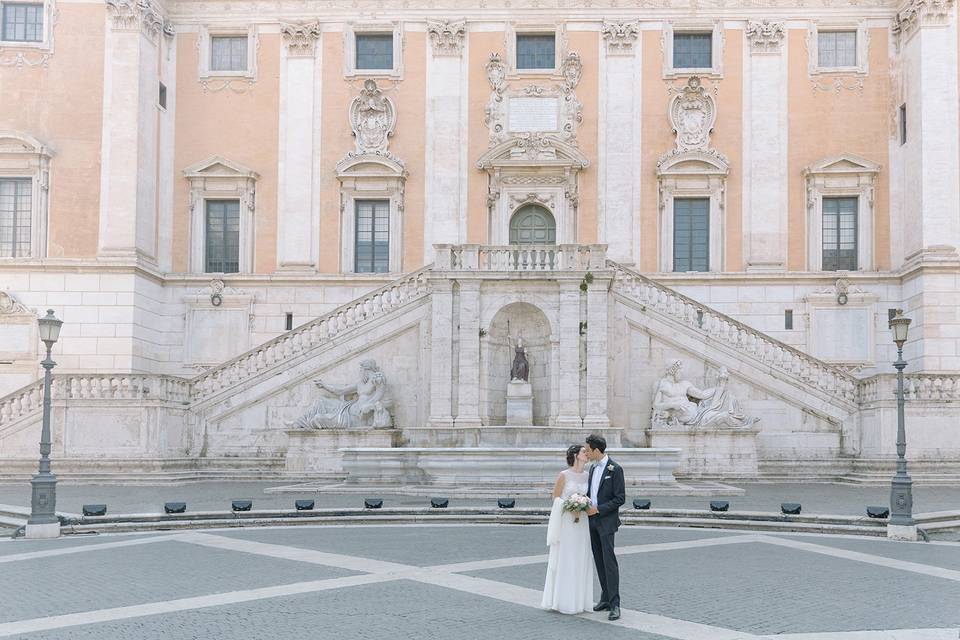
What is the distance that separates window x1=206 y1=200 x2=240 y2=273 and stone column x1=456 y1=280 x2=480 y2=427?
1136 cm

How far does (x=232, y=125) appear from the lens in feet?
125

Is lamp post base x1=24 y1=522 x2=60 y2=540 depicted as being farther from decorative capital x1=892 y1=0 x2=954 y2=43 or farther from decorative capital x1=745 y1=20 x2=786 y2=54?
decorative capital x1=892 y1=0 x2=954 y2=43

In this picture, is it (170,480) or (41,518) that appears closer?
(41,518)

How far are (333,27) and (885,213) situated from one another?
820 inches

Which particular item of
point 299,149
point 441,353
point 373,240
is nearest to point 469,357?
point 441,353

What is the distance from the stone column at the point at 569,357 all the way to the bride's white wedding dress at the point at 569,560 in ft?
58.3

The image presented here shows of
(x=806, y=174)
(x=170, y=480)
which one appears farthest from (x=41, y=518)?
(x=806, y=174)

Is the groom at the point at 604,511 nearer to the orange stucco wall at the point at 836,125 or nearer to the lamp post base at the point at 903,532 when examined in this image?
the lamp post base at the point at 903,532

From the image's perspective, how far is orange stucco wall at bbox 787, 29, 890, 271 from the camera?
37.0 m

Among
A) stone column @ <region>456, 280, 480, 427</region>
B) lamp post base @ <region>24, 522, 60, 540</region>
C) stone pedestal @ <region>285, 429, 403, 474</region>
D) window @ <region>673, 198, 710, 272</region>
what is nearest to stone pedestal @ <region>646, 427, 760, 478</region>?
stone column @ <region>456, 280, 480, 427</region>

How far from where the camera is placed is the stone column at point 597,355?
29.5 meters

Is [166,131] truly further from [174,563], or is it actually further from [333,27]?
[174,563]

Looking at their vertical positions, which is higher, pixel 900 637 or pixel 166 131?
pixel 166 131

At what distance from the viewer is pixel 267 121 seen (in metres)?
38.2
